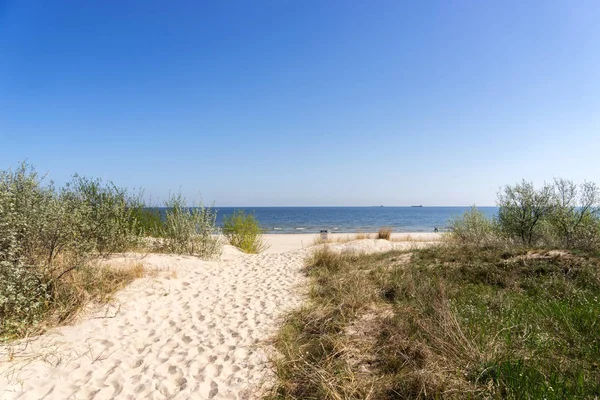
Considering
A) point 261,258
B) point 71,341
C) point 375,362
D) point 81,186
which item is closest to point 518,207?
point 261,258

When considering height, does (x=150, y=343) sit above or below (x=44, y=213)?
below

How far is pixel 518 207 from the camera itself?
1315 cm

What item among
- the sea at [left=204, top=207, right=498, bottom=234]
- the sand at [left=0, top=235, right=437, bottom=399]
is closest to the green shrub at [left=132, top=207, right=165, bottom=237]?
the sea at [left=204, top=207, right=498, bottom=234]

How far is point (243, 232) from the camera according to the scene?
15906 mm

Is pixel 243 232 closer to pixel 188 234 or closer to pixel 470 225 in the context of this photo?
pixel 188 234

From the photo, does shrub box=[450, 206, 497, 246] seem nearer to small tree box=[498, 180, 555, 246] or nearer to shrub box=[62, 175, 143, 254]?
small tree box=[498, 180, 555, 246]

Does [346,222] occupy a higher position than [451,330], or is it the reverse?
[451,330]

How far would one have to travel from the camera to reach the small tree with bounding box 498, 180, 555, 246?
12.4m

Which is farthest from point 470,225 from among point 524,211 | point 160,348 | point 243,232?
point 160,348

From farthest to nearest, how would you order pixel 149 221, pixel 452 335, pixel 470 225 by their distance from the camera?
pixel 470 225 < pixel 149 221 < pixel 452 335

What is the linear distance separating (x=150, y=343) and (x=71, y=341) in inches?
46.0

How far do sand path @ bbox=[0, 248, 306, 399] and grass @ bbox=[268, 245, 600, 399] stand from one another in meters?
0.67

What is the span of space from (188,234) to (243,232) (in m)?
4.77

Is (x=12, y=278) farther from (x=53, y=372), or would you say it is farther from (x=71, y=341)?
(x=53, y=372)
